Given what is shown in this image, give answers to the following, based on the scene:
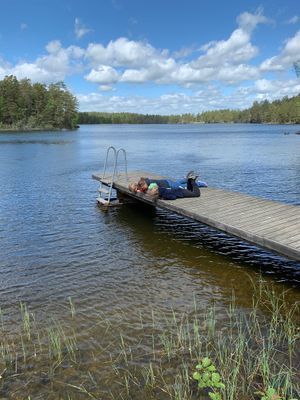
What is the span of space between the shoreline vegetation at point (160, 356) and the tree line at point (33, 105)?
126m

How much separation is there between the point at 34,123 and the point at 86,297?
127 metres

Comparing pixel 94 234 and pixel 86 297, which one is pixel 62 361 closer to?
pixel 86 297

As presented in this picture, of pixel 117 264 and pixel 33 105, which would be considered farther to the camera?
pixel 33 105

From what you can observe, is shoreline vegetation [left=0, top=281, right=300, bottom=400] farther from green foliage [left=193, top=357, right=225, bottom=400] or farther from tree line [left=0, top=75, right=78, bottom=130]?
tree line [left=0, top=75, right=78, bottom=130]

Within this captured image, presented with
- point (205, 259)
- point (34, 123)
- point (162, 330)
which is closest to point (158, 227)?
point (205, 259)

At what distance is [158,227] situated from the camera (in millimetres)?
14141

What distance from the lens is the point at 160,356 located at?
6.12m

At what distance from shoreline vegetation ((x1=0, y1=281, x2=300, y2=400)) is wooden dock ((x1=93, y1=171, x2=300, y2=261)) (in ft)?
4.50

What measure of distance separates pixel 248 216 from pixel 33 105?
130788 millimetres

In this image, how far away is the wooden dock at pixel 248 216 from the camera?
850 cm

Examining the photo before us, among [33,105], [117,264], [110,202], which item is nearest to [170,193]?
[117,264]

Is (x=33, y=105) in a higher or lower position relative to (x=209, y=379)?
higher

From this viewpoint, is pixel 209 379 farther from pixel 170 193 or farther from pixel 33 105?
pixel 33 105

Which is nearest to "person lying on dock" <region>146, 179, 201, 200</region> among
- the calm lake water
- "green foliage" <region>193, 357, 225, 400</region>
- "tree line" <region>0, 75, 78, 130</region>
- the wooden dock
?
the wooden dock
